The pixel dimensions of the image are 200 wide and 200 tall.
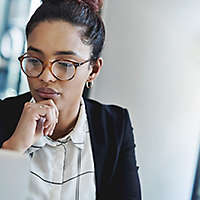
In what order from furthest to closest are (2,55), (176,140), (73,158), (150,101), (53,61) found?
(176,140)
(150,101)
(2,55)
(73,158)
(53,61)

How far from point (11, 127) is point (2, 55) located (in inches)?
19.8

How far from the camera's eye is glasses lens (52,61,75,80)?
78 centimetres

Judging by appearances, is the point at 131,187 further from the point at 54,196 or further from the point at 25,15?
the point at 25,15

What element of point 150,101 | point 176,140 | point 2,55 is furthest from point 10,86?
point 176,140

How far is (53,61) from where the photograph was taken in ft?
2.57

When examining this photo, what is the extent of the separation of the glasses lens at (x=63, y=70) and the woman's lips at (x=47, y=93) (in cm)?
4

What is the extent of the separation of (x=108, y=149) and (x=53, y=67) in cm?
32

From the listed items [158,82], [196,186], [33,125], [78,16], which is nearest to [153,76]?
[158,82]

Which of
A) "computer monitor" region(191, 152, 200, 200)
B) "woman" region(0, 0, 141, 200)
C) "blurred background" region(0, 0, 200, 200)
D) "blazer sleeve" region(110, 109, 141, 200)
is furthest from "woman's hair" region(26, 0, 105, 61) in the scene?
"computer monitor" region(191, 152, 200, 200)

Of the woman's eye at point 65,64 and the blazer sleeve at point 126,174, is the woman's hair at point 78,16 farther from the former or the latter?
the blazer sleeve at point 126,174

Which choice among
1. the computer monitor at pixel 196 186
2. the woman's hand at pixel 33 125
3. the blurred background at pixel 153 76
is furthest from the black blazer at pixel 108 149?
the computer monitor at pixel 196 186

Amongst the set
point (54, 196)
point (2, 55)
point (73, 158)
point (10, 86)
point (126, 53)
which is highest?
point (126, 53)

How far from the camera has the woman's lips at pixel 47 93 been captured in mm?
807

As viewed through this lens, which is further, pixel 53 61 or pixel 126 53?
pixel 126 53
